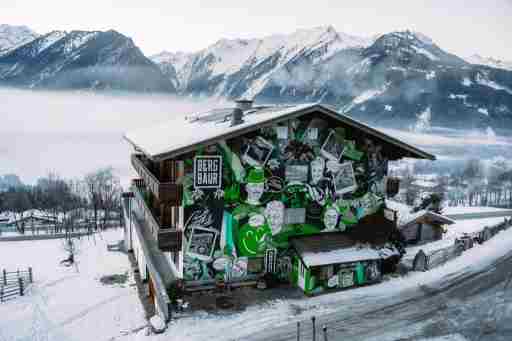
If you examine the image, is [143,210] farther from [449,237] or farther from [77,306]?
[449,237]

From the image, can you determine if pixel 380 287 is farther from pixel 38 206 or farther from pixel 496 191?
pixel 496 191

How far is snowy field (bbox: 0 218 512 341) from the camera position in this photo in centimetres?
1928

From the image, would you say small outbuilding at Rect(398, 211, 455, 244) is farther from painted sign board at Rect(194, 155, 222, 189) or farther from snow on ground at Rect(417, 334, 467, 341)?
painted sign board at Rect(194, 155, 222, 189)

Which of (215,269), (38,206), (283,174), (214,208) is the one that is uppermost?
(283,174)

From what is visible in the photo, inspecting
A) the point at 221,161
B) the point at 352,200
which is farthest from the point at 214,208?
the point at 352,200

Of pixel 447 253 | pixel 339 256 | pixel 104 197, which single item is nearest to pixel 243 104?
Answer: pixel 339 256

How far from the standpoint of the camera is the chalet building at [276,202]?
70.2 feet

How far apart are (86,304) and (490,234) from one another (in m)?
32.5

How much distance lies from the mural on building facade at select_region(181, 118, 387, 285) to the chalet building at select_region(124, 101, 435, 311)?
2.3 inches

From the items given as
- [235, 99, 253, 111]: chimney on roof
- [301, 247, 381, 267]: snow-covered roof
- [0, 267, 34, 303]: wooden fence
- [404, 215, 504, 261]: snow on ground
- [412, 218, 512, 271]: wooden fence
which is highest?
[235, 99, 253, 111]: chimney on roof

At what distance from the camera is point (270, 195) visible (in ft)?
75.3

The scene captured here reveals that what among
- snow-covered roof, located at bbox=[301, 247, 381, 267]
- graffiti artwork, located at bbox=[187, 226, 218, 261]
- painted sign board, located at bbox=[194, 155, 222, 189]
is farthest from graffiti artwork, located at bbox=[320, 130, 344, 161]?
graffiti artwork, located at bbox=[187, 226, 218, 261]

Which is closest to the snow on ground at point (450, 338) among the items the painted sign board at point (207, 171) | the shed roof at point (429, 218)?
the painted sign board at point (207, 171)

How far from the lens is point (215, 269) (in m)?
22.4
